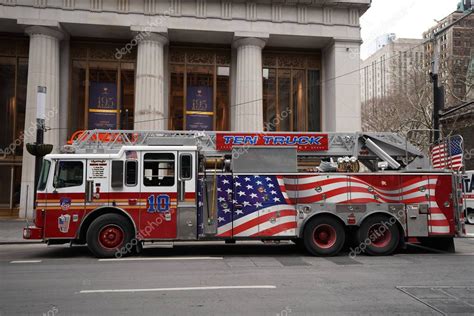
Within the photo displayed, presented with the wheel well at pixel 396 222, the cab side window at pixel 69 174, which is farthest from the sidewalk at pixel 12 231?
the wheel well at pixel 396 222

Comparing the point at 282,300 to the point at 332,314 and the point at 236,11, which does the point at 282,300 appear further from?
the point at 236,11

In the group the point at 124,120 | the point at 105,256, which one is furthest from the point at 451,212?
the point at 124,120

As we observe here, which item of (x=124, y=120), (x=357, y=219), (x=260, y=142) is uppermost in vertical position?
(x=124, y=120)

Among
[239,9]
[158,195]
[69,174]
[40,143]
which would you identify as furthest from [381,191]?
[239,9]

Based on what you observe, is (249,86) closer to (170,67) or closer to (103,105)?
(170,67)

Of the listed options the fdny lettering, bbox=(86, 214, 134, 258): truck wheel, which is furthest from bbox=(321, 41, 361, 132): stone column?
bbox=(86, 214, 134, 258): truck wheel

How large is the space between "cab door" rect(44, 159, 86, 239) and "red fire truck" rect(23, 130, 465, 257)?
0.03 m

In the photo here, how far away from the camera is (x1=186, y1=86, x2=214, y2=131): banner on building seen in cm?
2331

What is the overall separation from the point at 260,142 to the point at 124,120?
1323 centimetres

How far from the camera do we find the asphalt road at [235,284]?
6.04 meters

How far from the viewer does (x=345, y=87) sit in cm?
2311

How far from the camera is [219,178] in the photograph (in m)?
10.8

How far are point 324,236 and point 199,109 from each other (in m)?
14.0

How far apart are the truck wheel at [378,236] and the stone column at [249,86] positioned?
38.5 feet
